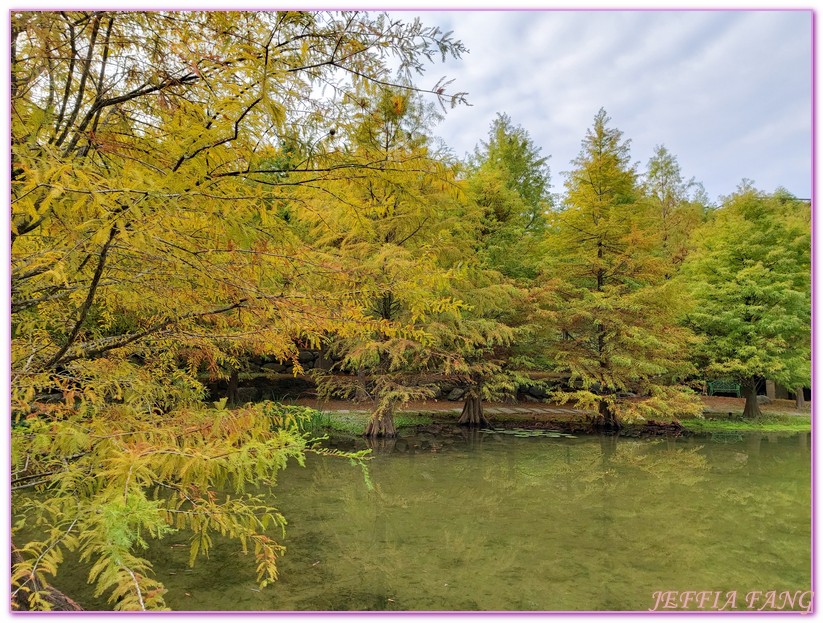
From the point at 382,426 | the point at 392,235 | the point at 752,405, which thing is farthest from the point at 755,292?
the point at 382,426

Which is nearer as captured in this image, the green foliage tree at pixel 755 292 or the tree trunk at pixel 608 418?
the green foliage tree at pixel 755 292

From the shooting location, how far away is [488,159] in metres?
13.8

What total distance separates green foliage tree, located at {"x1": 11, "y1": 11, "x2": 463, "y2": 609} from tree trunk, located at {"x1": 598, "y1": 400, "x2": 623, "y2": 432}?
10.7 m

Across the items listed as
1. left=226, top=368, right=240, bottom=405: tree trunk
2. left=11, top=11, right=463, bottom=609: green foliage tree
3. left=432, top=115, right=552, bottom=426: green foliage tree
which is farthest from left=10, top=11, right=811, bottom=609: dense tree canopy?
left=226, top=368, right=240, bottom=405: tree trunk

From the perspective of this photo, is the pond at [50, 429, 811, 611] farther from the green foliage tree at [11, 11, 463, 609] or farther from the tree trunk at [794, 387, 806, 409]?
the tree trunk at [794, 387, 806, 409]

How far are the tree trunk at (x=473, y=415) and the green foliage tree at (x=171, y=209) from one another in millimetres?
10052

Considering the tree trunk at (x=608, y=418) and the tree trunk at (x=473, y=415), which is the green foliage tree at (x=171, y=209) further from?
the tree trunk at (x=608, y=418)

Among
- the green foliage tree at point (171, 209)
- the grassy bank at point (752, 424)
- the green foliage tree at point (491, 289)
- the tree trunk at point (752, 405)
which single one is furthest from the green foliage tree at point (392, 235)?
the tree trunk at point (752, 405)

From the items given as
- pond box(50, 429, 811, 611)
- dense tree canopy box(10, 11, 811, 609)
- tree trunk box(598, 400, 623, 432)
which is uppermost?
dense tree canopy box(10, 11, 811, 609)

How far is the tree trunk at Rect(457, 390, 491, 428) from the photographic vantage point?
12062 mm

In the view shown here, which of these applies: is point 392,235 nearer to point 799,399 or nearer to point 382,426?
point 382,426

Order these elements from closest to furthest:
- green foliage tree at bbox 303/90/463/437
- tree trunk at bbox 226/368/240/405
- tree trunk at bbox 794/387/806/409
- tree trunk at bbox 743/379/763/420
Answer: green foliage tree at bbox 303/90/463/437 < tree trunk at bbox 743/379/763/420 < tree trunk at bbox 226/368/240/405 < tree trunk at bbox 794/387/806/409

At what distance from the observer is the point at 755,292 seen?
1092 cm

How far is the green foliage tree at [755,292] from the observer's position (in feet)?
34.7
